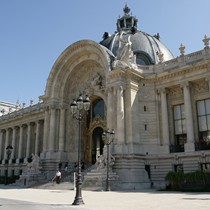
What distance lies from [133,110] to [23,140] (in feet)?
84.7

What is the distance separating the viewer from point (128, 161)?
25.4m

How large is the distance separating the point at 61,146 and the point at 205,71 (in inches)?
723

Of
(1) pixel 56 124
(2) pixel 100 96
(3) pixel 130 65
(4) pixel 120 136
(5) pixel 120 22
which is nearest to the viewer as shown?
(4) pixel 120 136

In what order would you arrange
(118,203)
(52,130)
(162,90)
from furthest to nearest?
1. (52,130)
2. (162,90)
3. (118,203)

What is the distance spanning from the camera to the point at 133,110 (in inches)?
1085

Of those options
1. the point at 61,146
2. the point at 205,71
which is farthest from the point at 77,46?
the point at 205,71

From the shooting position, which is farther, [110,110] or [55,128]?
[55,128]

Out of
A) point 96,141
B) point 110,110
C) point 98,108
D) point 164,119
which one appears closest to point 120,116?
point 110,110

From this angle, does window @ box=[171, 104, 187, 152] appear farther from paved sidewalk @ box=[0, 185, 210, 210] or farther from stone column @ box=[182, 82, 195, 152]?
paved sidewalk @ box=[0, 185, 210, 210]

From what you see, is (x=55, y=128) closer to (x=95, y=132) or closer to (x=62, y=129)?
(x=62, y=129)

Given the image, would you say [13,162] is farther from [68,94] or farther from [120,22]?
[120,22]

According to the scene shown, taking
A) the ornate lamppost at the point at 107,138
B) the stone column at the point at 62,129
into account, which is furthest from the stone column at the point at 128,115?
the stone column at the point at 62,129

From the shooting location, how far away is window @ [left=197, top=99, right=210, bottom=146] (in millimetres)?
26331

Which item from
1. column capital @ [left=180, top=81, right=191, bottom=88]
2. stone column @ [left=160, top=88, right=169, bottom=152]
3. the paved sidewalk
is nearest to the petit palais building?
stone column @ [left=160, top=88, right=169, bottom=152]
